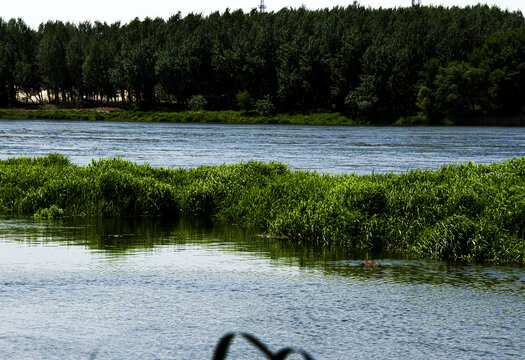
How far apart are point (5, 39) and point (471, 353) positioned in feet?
663

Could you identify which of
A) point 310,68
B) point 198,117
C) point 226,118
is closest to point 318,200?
point 226,118

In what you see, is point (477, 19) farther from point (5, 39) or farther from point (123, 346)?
point (123, 346)

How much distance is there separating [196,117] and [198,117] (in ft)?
2.35

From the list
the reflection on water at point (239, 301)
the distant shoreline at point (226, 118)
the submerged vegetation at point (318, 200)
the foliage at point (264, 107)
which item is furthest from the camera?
the foliage at point (264, 107)

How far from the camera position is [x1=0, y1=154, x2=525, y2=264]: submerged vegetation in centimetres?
1753

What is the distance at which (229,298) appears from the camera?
13.5 metres

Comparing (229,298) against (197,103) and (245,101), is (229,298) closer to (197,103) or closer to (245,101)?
(245,101)

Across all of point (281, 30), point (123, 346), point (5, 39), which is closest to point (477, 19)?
point (281, 30)

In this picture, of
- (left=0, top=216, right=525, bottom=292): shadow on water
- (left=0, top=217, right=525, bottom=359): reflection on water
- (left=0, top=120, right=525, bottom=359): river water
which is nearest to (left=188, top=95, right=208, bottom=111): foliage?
(left=0, top=216, right=525, bottom=292): shadow on water

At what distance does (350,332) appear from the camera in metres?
11.4

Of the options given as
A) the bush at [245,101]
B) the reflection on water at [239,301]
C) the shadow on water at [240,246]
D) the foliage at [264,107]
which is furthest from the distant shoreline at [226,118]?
the reflection on water at [239,301]

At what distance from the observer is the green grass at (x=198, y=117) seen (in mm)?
140125

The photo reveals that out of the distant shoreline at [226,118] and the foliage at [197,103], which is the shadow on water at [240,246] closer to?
the distant shoreline at [226,118]

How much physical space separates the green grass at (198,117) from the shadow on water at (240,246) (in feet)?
385
